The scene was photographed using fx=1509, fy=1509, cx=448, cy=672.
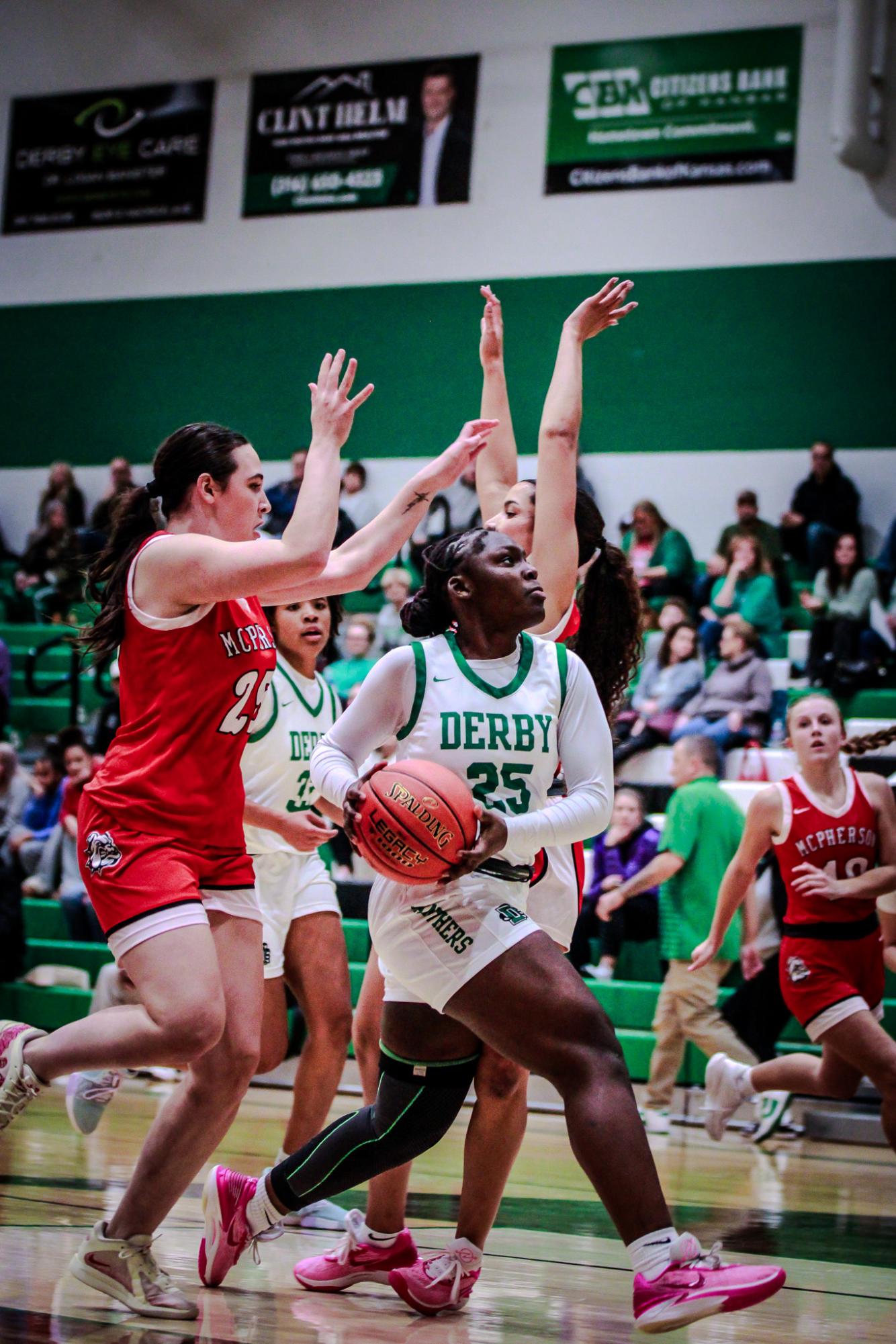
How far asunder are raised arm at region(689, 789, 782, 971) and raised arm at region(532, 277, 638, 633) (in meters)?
1.86

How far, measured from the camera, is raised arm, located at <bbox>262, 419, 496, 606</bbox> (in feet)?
11.2

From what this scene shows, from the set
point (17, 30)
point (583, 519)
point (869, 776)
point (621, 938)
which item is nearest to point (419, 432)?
point (17, 30)

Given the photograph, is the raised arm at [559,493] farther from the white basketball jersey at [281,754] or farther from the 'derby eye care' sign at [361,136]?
the 'derby eye care' sign at [361,136]

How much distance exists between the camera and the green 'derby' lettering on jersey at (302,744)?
15.3 feet

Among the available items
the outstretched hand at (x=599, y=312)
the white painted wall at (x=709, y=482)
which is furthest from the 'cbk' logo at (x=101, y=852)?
the white painted wall at (x=709, y=482)

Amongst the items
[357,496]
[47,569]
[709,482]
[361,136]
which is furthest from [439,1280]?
[361,136]

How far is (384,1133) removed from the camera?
10.6 ft

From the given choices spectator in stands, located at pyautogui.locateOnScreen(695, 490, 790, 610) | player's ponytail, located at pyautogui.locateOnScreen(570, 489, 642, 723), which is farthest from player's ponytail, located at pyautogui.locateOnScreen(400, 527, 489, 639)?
spectator in stands, located at pyautogui.locateOnScreen(695, 490, 790, 610)

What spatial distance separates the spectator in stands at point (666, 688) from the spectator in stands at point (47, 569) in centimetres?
525

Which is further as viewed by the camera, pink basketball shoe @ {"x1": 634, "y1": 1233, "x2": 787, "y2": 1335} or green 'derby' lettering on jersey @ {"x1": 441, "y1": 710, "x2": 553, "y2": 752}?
green 'derby' lettering on jersey @ {"x1": 441, "y1": 710, "x2": 553, "y2": 752}

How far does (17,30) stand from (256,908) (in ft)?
51.3

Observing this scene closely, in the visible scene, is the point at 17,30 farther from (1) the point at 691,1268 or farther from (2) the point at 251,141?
(1) the point at 691,1268

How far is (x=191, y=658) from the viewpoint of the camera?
311 centimetres

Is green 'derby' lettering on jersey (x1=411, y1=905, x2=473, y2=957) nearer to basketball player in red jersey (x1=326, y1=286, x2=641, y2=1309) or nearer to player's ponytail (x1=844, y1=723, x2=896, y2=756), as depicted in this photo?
basketball player in red jersey (x1=326, y1=286, x2=641, y2=1309)
